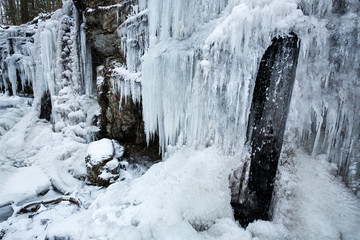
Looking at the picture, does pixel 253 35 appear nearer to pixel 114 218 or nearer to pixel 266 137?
pixel 266 137

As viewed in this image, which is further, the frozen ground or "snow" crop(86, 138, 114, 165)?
"snow" crop(86, 138, 114, 165)

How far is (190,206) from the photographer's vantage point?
2650 millimetres

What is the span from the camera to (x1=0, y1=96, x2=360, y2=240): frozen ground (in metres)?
2.24

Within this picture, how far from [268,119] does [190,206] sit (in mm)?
1653

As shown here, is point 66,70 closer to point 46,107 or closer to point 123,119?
point 46,107

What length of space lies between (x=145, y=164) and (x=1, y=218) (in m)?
Answer: 3.24

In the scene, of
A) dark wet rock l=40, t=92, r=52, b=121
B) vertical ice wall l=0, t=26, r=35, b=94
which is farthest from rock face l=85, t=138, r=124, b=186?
vertical ice wall l=0, t=26, r=35, b=94

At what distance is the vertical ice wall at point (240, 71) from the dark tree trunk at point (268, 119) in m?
0.44

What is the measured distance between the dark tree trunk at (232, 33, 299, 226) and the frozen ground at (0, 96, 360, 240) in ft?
0.89

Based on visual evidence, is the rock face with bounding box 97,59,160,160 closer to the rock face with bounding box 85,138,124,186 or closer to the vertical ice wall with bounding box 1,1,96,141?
the rock face with bounding box 85,138,124,186

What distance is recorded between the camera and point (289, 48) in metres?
1.97

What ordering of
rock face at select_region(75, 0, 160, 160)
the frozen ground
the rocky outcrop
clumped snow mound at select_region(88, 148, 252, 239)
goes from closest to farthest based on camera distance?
1. the frozen ground
2. clumped snow mound at select_region(88, 148, 252, 239)
3. rock face at select_region(75, 0, 160, 160)
4. the rocky outcrop

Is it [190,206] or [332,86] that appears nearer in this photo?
[190,206]

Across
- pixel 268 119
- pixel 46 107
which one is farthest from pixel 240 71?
pixel 46 107
